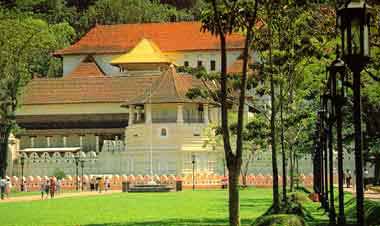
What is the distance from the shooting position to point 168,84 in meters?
74.5

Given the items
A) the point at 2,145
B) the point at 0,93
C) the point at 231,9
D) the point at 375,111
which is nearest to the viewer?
the point at 231,9

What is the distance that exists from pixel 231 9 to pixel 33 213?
53.7 feet

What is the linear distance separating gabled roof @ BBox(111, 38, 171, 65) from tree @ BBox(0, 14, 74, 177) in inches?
1038

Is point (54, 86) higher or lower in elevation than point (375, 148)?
higher

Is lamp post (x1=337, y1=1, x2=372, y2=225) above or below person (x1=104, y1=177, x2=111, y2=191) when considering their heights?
above

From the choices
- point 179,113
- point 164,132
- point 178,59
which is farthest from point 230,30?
point 178,59

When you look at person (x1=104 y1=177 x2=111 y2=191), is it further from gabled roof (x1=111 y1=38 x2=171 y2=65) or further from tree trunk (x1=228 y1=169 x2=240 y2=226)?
tree trunk (x1=228 y1=169 x2=240 y2=226)

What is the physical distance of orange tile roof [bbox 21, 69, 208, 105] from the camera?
3332 inches

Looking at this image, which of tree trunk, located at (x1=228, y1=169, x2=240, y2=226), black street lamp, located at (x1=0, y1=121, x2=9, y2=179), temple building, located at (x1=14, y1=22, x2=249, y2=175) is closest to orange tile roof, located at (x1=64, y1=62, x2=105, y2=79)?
temple building, located at (x1=14, y1=22, x2=249, y2=175)

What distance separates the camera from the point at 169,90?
73.4m

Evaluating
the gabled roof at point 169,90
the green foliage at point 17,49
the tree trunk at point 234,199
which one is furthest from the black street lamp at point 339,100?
the gabled roof at point 169,90

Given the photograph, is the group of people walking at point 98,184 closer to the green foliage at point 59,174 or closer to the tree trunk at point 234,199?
the green foliage at point 59,174

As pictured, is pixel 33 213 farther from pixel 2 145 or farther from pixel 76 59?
pixel 76 59

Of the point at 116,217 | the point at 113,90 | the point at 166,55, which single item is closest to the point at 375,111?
the point at 116,217
